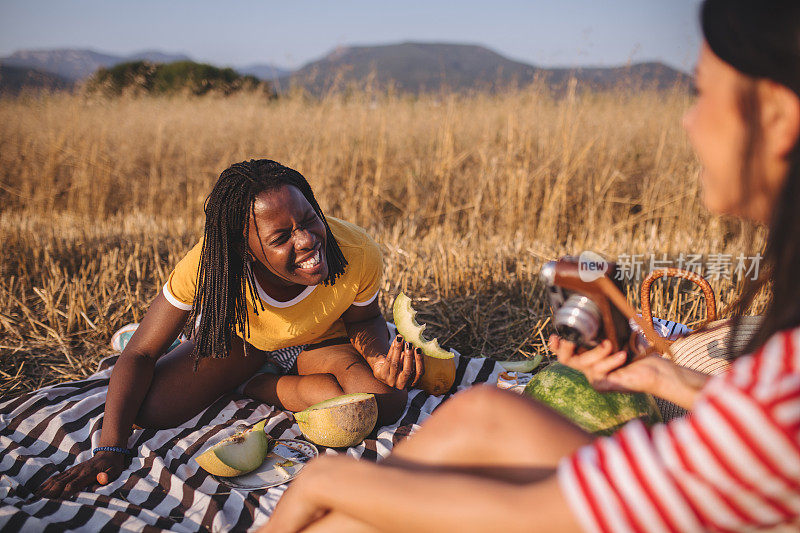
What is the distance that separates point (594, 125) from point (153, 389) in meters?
5.81

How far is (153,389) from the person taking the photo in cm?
276

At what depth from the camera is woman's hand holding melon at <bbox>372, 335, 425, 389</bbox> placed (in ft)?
8.62

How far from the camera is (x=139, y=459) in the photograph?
8.39 ft

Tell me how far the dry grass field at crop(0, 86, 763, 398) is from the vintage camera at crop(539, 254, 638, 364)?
6.87 feet

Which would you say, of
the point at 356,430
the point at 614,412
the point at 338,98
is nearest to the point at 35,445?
the point at 356,430

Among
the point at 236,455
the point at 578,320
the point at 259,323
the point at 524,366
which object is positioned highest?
the point at 578,320

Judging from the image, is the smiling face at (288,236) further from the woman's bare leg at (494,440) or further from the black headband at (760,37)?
the black headband at (760,37)

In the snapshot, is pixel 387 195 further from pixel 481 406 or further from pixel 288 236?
pixel 481 406

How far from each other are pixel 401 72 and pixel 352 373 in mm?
7295

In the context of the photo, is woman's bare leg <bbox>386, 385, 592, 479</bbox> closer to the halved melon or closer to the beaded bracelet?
the beaded bracelet

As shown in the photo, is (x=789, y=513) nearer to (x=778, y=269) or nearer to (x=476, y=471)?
(x=778, y=269)

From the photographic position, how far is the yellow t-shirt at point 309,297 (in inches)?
103

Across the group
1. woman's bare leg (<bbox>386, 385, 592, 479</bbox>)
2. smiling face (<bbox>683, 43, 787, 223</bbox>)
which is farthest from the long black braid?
smiling face (<bbox>683, 43, 787, 223</bbox>)

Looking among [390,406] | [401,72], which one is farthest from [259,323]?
[401,72]
